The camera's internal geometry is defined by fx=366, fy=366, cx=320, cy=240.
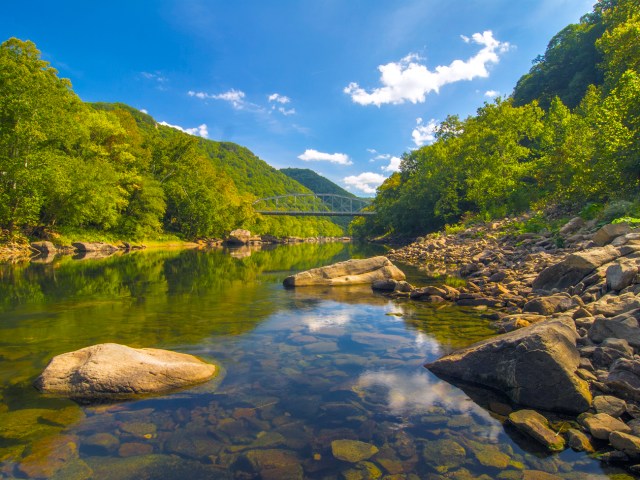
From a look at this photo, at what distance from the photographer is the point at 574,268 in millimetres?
11531

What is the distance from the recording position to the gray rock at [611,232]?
43.4 ft

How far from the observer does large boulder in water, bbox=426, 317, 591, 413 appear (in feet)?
17.2

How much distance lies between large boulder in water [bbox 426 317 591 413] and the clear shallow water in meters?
0.42

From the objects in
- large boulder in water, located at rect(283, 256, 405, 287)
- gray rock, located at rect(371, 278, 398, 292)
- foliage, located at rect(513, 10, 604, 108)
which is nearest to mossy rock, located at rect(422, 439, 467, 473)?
gray rock, located at rect(371, 278, 398, 292)

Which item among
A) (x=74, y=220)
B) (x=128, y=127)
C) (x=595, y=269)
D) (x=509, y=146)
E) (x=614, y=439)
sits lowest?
(x=614, y=439)

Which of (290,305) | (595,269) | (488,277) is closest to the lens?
(595,269)

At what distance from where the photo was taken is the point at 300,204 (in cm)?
18725

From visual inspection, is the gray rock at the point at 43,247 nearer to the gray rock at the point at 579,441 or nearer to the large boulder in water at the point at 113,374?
the large boulder in water at the point at 113,374

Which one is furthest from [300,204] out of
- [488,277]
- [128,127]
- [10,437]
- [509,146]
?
[10,437]

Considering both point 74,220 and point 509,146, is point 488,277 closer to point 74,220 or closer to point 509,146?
point 509,146

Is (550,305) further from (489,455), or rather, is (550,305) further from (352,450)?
(352,450)

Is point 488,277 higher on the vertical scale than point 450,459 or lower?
higher

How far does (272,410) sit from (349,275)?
13.4m

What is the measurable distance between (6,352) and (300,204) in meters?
181
